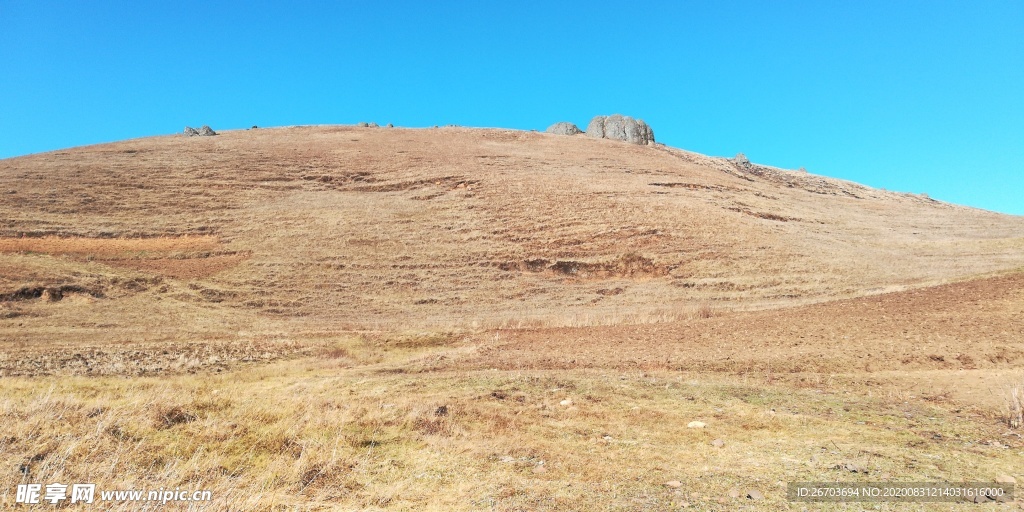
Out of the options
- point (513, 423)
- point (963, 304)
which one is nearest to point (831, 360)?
point (963, 304)

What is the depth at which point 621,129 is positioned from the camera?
80.0 m

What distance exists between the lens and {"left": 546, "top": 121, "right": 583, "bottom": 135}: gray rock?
8000 centimetres

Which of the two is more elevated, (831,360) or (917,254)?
(917,254)

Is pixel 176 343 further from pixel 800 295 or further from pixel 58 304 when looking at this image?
pixel 800 295

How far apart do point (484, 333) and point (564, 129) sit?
212ft

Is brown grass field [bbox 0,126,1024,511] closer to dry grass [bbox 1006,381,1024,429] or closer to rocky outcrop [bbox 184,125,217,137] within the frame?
dry grass [bbox 1006,381,1024,429]

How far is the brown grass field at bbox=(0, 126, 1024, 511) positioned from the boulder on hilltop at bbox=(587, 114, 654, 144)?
2471cm

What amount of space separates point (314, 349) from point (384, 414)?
11757 millimetres

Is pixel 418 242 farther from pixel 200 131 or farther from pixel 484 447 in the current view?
pixel 200 131

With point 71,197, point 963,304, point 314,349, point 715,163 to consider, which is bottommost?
point 314,349

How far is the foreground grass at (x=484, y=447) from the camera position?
4.90m

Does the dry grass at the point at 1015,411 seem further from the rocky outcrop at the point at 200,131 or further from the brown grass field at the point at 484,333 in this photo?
the rocky outcrop at the point at 200,131

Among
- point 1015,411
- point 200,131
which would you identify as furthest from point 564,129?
point 1015,411

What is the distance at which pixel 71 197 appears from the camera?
36.6 metres
